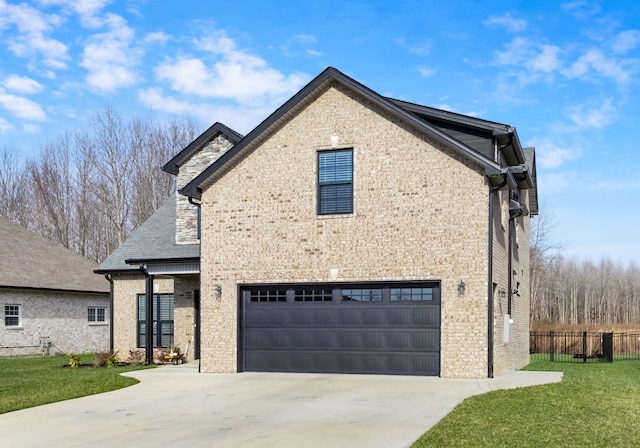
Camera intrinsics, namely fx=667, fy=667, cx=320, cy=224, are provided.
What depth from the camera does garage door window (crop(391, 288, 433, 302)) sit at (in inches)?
699

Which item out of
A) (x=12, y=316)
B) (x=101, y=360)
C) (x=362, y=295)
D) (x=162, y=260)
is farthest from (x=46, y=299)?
(x=362, y=295)

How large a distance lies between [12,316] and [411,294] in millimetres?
19964

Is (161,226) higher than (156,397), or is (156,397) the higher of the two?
(161,226)

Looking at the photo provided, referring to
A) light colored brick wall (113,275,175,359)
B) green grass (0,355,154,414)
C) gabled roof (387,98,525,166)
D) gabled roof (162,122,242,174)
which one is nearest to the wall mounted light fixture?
gabled roof (387,98,525,166)

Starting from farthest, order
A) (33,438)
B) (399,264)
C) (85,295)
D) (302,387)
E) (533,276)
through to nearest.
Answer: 1. (533,276)
2. (85,295)
3. (399,264)
4. (302,387)
5. (33,438)

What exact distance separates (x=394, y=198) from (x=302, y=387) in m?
5.63

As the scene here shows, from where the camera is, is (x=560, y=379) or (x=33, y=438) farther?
(x=560, y=379)

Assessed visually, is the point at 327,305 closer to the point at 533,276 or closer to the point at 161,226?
the point at 161,226

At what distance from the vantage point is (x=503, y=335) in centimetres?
1905

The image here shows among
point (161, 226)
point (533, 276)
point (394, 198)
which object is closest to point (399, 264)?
point (394, 198)

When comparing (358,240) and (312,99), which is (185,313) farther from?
(312,99)

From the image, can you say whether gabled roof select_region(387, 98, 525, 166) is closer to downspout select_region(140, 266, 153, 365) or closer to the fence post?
the fence post

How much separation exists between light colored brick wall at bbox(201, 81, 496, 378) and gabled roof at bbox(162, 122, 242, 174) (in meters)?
4.10

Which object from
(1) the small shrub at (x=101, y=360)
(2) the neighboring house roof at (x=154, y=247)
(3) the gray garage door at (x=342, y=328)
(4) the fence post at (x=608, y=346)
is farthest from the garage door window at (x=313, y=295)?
(4) the fence post at (x=608, y=346)
